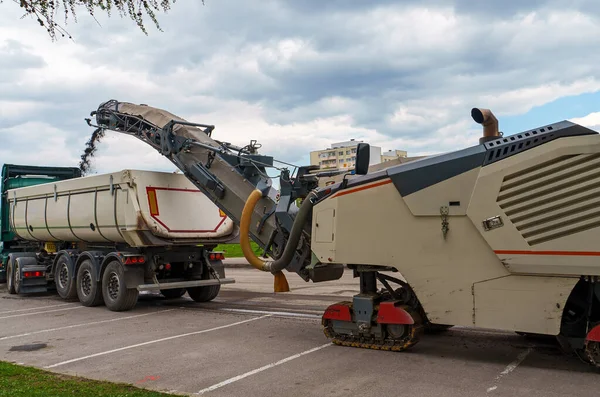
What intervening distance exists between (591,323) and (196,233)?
7876 mm

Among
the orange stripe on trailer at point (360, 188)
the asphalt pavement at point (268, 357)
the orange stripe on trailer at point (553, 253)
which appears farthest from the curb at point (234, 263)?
the orange stripe on trailer at point (553, 253)

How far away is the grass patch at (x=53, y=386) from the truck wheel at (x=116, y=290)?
462 cm

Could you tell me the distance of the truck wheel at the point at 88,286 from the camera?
11961 millimetres

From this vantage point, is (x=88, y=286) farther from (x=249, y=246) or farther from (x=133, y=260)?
(x=249, y=246)

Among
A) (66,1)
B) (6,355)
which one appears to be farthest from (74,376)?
(66,1)

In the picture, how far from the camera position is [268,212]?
8984 mm

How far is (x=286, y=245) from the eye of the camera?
27.3 feet

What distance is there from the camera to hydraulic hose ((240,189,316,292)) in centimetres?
793

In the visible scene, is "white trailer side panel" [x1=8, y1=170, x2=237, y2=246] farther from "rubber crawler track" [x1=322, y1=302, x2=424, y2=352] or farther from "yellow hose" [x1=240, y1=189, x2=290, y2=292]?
"rubber crawler track" [x1=322, y1=302, x2=424, y2=352]

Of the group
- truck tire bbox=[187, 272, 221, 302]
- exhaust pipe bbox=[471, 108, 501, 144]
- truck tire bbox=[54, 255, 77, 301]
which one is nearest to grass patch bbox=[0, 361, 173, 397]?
exhaust pipe bbox=[471, 108, 501, 144]

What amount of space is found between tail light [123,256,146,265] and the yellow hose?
333cm

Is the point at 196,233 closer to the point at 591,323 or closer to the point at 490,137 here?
the point at 490,137

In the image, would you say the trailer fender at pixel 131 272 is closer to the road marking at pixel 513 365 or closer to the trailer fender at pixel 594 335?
the road marking at pixel 513 365

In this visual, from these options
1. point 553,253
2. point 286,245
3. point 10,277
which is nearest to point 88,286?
point 10,277
